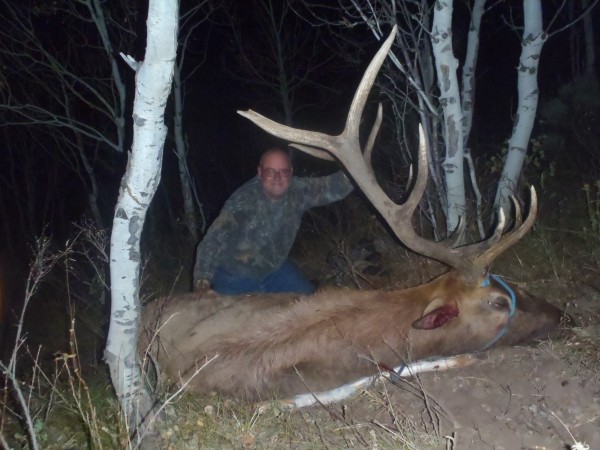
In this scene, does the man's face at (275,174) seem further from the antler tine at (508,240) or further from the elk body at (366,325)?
the antler tine at (508,240)

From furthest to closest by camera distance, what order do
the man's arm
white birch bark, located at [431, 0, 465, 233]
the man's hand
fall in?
the man's arm
the man's hand
white birch bark, located at [431, 0, 465, 233]

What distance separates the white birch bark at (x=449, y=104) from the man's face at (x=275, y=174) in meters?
1.39

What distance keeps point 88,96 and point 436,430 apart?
1150cm

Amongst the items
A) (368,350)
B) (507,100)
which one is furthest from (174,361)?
(507,100)

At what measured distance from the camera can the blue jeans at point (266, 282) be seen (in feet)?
17.9

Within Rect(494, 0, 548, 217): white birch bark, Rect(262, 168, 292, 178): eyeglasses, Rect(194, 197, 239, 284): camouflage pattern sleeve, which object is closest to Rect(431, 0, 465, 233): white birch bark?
Rect(494, 0, 548, 217): white birch bark

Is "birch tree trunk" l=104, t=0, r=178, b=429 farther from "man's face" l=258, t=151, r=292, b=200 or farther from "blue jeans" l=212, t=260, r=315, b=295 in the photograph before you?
"man's face" l=258, t=151, r=292, b=200

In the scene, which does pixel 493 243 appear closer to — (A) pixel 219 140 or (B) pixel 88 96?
(B) pixel 88 96

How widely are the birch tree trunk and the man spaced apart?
1804mm

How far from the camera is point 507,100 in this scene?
1340 centimetres

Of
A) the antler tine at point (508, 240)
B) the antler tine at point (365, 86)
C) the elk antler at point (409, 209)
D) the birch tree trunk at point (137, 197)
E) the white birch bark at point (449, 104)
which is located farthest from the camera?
the white birch bark at point (449, 104)

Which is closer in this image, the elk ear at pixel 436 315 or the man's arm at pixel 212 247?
the elk ear at pixel 436 315

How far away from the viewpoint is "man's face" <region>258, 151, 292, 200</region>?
17.8 ft

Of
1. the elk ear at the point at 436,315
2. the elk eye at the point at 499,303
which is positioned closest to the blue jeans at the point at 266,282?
the elk ear at the point at 436,315
